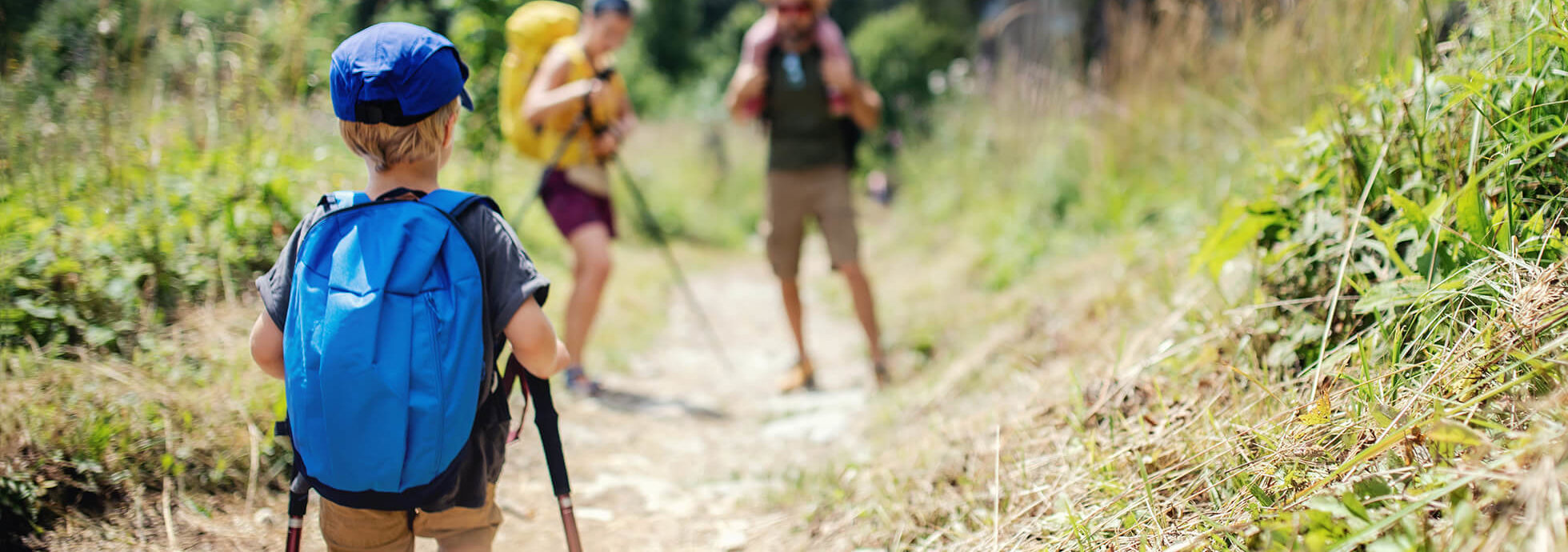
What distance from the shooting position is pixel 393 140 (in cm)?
146

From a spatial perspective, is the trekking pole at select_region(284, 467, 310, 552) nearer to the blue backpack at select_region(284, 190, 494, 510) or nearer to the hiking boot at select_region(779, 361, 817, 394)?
the blue backpack at select_region(284, 190, 494, 510)

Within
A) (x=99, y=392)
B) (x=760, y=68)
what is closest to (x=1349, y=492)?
(x=99, y=392)

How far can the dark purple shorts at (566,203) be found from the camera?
11.9 feet

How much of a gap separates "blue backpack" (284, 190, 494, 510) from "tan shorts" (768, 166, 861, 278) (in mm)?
2554

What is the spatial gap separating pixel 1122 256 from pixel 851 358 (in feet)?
4.64

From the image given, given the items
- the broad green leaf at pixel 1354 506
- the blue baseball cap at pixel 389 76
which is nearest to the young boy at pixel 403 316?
the blue baseball cap at pixel 389 76

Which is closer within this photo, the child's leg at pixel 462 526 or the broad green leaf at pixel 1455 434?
the broad green leaf at pixel 1455 434

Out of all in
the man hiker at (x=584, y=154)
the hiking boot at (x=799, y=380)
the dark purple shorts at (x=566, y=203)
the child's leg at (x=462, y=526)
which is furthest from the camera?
the hiking boot at (x=799, y=380)

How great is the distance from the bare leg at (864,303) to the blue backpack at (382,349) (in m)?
2.55

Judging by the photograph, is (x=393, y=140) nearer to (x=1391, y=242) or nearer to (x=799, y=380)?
(x=1391, y=242)

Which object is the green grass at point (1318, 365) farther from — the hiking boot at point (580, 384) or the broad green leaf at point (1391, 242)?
the hiking boot at point (580, 384)

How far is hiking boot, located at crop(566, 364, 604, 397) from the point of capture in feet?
11.7

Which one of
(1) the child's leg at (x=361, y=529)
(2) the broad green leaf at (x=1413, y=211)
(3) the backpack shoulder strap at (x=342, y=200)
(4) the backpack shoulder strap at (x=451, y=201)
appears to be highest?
(3) the backpack shoulder strap at (x=342, y=200)

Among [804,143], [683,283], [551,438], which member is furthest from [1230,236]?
[683,283]
